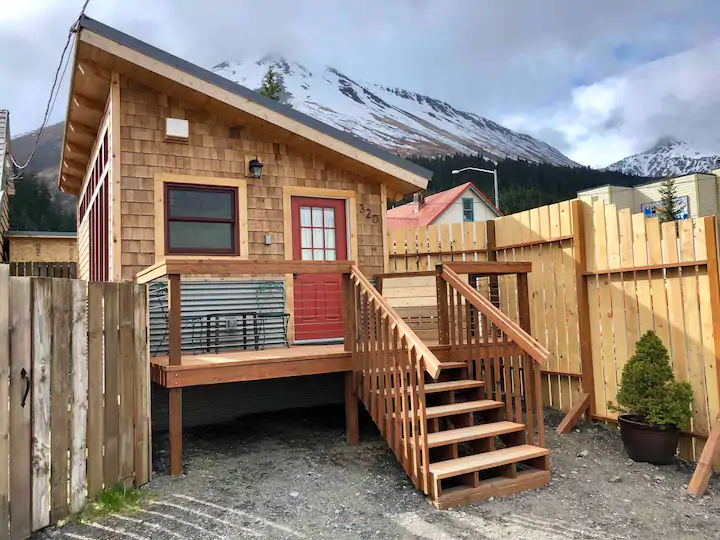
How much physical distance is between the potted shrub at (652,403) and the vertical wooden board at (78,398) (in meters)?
4.57

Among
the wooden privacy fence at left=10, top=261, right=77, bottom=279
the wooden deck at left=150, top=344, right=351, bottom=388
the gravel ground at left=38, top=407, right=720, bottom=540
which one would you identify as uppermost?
the wooden privacy fence at left=10, top=261, right=77, bottom=279

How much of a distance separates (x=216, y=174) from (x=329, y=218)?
5.27 feet

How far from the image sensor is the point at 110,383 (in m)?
4.08

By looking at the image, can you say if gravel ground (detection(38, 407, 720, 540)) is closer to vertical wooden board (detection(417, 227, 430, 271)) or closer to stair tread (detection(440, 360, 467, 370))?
stair tread (detection(440, 360, 467, 370))

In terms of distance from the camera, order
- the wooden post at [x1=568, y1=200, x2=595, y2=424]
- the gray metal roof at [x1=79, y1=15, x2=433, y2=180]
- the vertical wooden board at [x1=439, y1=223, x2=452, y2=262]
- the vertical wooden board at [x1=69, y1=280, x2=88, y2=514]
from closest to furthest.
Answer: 1. the vertical wooden board at [x1=69, y1=280, x2=88, y2=514]
2. the gray metal roof at [x1=79, y1=15, x2=433, y2=180]
3. the wooden post at [x1=568, y1=200, x2=595, y2=424]
4. the vertical wooden board at [x1=439, y1=223, x2=452, y2=262]

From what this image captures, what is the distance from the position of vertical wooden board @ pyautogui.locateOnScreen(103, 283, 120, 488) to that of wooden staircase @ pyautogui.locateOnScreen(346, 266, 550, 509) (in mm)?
2086

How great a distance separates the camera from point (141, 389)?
435 cm

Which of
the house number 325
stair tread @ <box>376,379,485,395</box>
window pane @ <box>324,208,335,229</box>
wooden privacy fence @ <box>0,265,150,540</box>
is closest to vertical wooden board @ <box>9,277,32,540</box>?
wooden privacy fence @ <box>0,265,150,540</box>

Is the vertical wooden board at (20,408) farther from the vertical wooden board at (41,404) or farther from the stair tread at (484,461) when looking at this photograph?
the stair tread at (484,461)

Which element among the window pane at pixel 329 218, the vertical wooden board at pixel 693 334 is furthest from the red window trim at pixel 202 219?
the vertical wooden board at pixel 693 334

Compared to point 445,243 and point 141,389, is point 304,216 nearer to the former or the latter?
point 445,243

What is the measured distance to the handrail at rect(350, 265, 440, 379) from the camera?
12.7 ft

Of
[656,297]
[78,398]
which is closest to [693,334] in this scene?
[656,297]

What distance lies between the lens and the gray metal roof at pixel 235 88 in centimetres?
588
